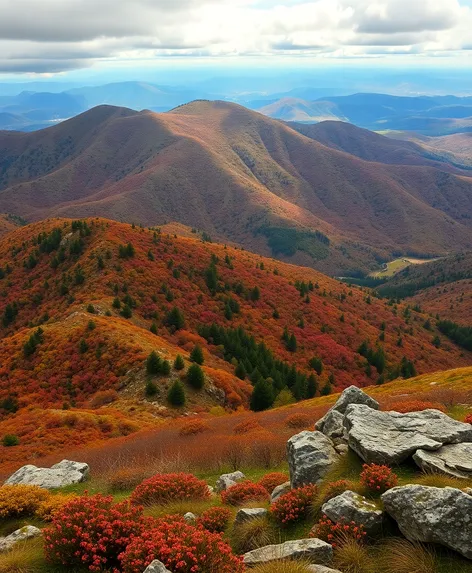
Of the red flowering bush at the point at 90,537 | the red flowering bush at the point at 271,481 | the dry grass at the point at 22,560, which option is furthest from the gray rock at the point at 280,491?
the dry grass at the point at 22,560

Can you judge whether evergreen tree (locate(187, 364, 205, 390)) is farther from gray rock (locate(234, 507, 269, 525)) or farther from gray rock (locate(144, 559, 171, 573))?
gray rock (locate(144, 559, 171, 573))

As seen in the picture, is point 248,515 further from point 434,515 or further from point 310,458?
point 434,515

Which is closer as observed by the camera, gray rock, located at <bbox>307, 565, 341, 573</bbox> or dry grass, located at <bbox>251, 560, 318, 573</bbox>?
dry grass, located at <bbox>251, 560, 318, 573</bbox>

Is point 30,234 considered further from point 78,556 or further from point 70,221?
point 78,556

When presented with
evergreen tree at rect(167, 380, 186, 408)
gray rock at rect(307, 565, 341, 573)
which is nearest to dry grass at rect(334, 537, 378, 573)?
gray rock at rect(307, 565, 341, 573)

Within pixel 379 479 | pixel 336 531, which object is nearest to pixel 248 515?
pixel 336 531

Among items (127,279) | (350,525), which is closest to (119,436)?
(350,525)
